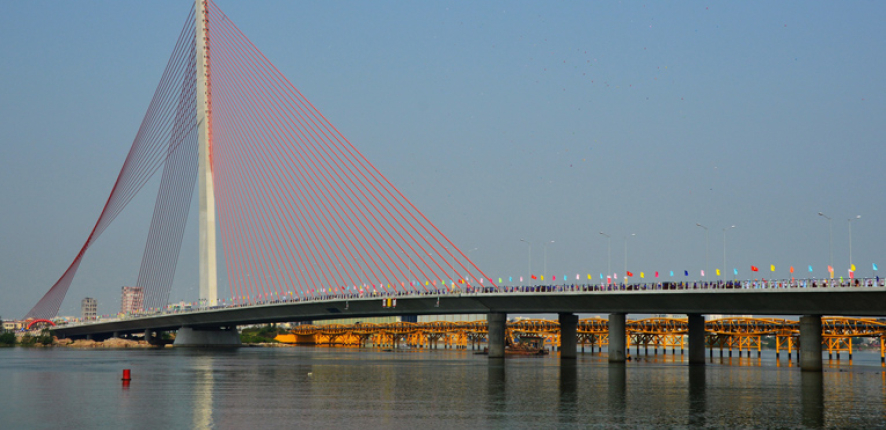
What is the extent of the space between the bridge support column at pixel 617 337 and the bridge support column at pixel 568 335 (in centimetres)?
1147

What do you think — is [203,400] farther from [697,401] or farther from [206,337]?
[206,337]

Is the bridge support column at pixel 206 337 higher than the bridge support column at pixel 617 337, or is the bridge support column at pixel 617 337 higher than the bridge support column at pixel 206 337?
the bridge support column at pixel 617 337

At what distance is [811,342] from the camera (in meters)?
82.8

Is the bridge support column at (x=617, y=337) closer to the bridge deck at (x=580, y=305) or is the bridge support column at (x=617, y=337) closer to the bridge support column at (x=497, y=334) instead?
the bridge deck at (x=580, y=305)

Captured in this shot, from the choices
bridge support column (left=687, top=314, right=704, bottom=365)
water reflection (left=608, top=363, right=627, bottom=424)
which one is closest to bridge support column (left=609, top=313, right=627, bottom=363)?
bridge support column (left=687, top=314, right=704, bottom=365)

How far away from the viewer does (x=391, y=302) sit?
11975 cm

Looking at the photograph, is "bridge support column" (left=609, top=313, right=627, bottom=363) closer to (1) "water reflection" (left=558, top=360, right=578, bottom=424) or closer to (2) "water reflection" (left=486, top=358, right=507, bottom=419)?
(1) "water reflection" (left=558, top=360, right=578, bottom=424)

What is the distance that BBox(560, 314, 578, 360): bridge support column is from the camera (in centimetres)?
11362

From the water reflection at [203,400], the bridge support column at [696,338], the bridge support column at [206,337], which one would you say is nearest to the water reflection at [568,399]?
the water reflection at [203,400]

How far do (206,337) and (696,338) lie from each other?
101127mm

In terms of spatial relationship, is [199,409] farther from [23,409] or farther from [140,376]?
[140,376]

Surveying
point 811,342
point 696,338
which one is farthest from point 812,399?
point 696,338

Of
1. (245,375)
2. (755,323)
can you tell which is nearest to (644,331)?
(755,323)

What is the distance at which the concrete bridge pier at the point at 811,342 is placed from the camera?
8200cm
